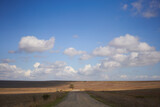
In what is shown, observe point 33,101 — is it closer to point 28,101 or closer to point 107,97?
point 28,101

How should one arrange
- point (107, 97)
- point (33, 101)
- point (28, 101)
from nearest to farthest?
1. point (33, 101)
2. point (28, 101)
3. point (107, 97)

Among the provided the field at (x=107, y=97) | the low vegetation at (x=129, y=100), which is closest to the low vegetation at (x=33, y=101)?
the field at (x=107, y=97)

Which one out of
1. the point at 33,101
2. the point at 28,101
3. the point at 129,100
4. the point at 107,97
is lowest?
the point at 28,101

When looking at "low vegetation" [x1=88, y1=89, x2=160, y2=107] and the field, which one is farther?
the field

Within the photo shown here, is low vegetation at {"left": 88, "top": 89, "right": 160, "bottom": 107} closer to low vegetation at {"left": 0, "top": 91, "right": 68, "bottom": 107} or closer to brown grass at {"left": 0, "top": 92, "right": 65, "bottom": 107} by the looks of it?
low vegetation at {"left": 0, "top": 91, "right": 68, "bottom": 107}

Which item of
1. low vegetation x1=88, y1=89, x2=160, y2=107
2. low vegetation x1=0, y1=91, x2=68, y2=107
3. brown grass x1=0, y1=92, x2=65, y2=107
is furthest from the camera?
brown grass x1=0, y1=92, x2=65, y2=107

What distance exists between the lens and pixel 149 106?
838 inches

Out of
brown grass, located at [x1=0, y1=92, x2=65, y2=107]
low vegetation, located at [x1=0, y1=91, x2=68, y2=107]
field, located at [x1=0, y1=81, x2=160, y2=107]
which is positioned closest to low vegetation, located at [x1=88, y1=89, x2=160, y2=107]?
field, located at [x1=0, y1=81, x2=160, y2=107]

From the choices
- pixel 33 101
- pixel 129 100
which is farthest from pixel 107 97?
pixel 33 101

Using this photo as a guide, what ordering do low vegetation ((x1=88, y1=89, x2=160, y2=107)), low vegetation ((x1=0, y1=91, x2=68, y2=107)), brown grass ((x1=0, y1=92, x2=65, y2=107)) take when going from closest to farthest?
low vegetation ((x1=88, y1=89, x2=160, y2=107)) → low vegetation ((x1=0, y1=91, x2=68, y2=107)) → brown grass ((x1=0, y1=92, x2=65, y2=107))

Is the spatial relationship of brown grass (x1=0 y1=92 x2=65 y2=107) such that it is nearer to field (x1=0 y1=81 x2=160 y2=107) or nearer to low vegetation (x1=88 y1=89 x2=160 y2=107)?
field (x1=0 y1=81 x2=160 y2=107)

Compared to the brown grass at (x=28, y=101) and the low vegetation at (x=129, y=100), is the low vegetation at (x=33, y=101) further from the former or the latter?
the low vegetation at (x=129, y=100)

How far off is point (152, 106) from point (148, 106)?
441 millimetres

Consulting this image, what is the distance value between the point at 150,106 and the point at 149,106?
0.12 m
